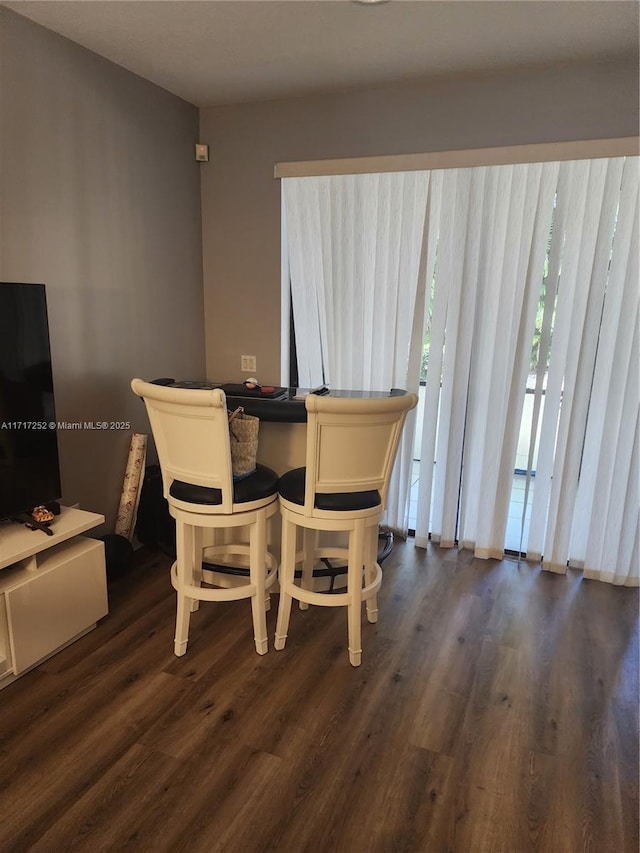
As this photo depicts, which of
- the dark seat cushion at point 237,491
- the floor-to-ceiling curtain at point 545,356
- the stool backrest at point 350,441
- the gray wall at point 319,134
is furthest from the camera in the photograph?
the floor-to-ceiling curtain at point 545,356

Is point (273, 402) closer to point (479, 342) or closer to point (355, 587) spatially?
point (355, 587)

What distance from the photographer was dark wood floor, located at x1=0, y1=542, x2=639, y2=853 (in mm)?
1600

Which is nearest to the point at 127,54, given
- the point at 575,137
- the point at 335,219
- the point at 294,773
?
the point at 335,219

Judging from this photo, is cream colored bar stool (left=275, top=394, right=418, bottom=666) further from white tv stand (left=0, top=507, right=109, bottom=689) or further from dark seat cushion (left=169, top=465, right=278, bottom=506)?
white tv stand (left=0, top=507, right=109, bottom=689)

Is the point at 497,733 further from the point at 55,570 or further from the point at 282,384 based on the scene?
the point at 282,384

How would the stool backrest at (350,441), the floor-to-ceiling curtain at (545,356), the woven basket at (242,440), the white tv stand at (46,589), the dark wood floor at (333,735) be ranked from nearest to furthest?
the dark wood floor at (333,735), the stool backrest at (350,441), the white tv stand at (46,589), the woven basket at (242,440), the floor-to-ceiling curtain at (545,356)

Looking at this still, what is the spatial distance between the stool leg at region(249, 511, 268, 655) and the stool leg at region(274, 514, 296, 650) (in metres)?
0.07

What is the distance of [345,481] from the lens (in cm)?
215

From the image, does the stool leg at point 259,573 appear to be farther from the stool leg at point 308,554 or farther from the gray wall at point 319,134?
the gray wall at point 319,134

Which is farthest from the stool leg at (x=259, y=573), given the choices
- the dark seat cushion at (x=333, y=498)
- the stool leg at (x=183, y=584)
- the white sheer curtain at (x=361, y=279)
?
the white sheer curtain at (x=361, y=279)

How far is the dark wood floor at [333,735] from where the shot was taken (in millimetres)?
1600

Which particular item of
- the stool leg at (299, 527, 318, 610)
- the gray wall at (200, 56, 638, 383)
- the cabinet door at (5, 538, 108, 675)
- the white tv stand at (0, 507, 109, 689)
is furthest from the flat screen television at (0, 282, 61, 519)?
the gray wall at (200, 56, 638, 383)

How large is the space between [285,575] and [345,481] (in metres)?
0.50

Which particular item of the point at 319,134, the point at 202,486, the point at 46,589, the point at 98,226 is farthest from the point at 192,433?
the point at 319,134
